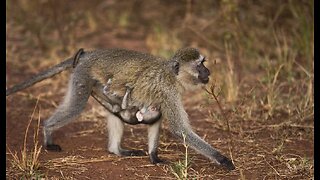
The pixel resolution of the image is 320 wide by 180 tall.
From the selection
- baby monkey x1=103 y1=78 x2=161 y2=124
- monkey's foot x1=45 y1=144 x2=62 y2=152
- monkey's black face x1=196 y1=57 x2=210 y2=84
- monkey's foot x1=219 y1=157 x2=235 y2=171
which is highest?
monkey's black face x1=196 y1=57 x2=210 y2=84

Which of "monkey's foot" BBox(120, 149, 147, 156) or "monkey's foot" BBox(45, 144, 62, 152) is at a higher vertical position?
"monkey's foot" BBox(45, 144, 62, 152)

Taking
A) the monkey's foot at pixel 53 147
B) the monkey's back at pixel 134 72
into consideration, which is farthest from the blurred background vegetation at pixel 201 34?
the monkey's foot at pixel 53 147

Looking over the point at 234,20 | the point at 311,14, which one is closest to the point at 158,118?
the point at 234,20

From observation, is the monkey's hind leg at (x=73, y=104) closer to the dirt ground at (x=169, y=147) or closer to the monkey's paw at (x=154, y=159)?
the dirt ground at (x=169, y=147)

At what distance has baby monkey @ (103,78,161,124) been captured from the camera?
667 cm

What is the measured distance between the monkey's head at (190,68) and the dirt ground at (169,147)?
73 centimetres

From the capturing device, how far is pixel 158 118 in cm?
671

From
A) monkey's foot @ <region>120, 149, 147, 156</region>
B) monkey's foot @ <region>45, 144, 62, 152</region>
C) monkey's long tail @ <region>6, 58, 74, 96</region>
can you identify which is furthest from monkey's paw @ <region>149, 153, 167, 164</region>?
monkey's long tail @ <region>6, 58, 74, 96</region>

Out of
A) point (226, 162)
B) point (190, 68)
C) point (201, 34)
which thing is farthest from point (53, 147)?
point (201, 34)

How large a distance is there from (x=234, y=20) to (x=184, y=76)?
345cm

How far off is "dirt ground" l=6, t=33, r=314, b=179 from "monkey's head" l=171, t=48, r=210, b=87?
2.40 feet

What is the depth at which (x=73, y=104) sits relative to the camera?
272 inches

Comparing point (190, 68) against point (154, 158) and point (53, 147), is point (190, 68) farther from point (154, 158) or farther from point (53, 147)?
point (53, 147)

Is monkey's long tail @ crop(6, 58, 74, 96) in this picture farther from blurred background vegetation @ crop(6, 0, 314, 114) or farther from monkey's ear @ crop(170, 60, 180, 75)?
blurred background vegetation @ crop(6, 0, 314, 114)
